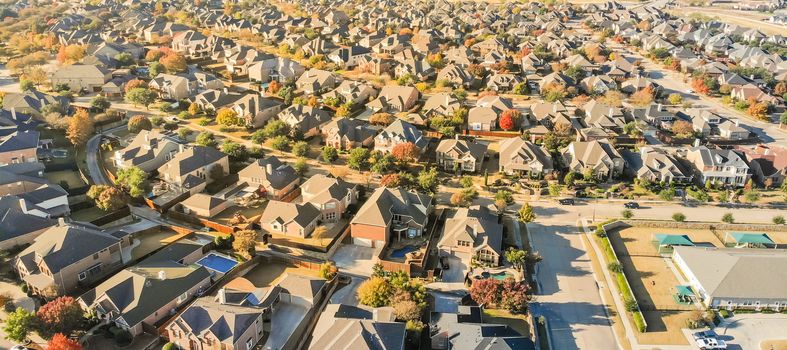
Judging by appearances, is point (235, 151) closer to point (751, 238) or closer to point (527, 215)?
point (527, 215)

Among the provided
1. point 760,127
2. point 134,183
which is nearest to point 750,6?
point 760,127

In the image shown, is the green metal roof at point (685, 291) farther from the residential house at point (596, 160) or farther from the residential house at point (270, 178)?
the residential house at point (270, 178)

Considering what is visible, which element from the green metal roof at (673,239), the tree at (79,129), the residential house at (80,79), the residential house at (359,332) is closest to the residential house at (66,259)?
the residential house at (359,332)

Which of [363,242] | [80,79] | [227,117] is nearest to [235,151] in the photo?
[227,117]

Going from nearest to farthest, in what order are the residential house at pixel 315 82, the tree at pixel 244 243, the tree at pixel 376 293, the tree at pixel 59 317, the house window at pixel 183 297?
the tree at pixel 59 317 → the tree at pixel 376 293 → the house window at pixel 183 297 → the tree at pixel 244 243 → the residential house at pixel 315 82

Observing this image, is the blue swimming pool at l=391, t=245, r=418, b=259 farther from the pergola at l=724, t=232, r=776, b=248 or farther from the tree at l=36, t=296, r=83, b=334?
the pergola at l=724, t=232, r=776, b=248

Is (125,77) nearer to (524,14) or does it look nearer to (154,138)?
(154,138)
